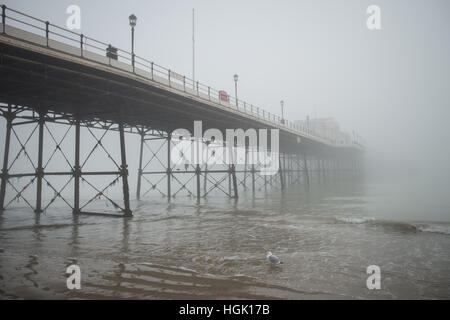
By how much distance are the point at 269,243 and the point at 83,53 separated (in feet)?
33.1

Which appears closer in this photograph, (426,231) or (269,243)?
(269,243)

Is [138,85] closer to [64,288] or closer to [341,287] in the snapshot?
[64,288]

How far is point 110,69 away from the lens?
36.2ft

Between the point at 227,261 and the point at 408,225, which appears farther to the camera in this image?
the point at 408,225

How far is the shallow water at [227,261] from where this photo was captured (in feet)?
13.4

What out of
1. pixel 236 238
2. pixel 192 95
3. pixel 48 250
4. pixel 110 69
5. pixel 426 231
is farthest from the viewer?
pixel 192 95

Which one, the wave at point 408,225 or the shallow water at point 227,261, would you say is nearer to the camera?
the shallow water at point 227,261

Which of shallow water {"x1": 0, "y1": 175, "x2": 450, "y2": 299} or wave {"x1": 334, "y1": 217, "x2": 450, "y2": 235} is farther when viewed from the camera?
wave {"x1": 334, "y1": 217, "x2": 450, "y2": 235}

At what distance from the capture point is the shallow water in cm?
407

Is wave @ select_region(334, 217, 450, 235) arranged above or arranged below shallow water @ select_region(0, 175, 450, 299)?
below

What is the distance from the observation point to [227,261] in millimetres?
5695

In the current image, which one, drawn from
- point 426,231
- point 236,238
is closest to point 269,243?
point 236,238

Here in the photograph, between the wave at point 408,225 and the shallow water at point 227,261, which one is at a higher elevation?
the shallow water at point 227,261
